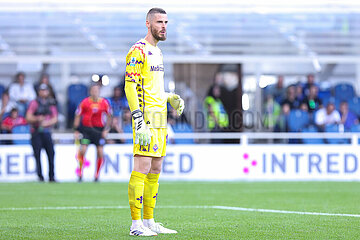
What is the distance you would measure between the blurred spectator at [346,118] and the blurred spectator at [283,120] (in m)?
1.40

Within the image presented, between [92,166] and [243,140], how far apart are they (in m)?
3.31

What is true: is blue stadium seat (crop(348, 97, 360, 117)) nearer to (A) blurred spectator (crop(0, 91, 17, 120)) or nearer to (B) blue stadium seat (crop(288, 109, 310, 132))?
(B) blue stadium seat (crop(288, 109, 310, 132))

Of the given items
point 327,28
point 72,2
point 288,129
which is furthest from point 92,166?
point 327,28

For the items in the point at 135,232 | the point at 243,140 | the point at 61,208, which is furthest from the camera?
the point at 243,140

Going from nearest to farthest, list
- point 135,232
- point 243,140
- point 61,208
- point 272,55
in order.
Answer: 1. point 135,232
2. point 61,208
3. point 243,140
4. point 272,55

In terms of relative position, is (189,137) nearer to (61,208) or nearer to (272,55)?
(272,55)

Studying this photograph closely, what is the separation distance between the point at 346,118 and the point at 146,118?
12807mm

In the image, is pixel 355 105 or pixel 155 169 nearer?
pixel 155 169

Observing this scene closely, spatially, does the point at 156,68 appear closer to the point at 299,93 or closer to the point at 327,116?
the point at 327,116

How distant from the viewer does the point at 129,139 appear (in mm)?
16312

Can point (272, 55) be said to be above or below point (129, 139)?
above

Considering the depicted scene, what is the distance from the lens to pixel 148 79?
20.0 feet

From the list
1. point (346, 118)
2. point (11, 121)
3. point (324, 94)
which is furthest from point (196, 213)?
point (324, 94)

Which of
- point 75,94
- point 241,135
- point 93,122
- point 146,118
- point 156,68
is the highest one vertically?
point 75,94
